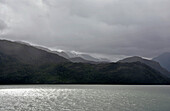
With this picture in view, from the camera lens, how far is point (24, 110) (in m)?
90.2

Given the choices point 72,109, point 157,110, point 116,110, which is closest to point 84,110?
point 72,109

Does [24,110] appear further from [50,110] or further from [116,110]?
[116,110]

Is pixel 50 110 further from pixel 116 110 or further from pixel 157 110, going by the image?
pixel 157 110

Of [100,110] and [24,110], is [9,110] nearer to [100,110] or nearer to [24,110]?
[24,110]

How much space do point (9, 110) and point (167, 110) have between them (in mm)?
69308

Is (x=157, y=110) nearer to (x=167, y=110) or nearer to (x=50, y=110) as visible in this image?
(x=167, y=110)

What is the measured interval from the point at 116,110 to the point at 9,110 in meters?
47.3

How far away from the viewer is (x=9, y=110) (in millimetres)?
89375

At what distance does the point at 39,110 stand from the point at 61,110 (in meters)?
9.81

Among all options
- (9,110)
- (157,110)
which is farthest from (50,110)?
(157,110)

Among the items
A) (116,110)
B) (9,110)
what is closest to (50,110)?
(9,110)

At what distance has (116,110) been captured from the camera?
90188 millimetres

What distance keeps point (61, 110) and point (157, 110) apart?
42572 millimetres

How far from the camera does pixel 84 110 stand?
90.5 meters
